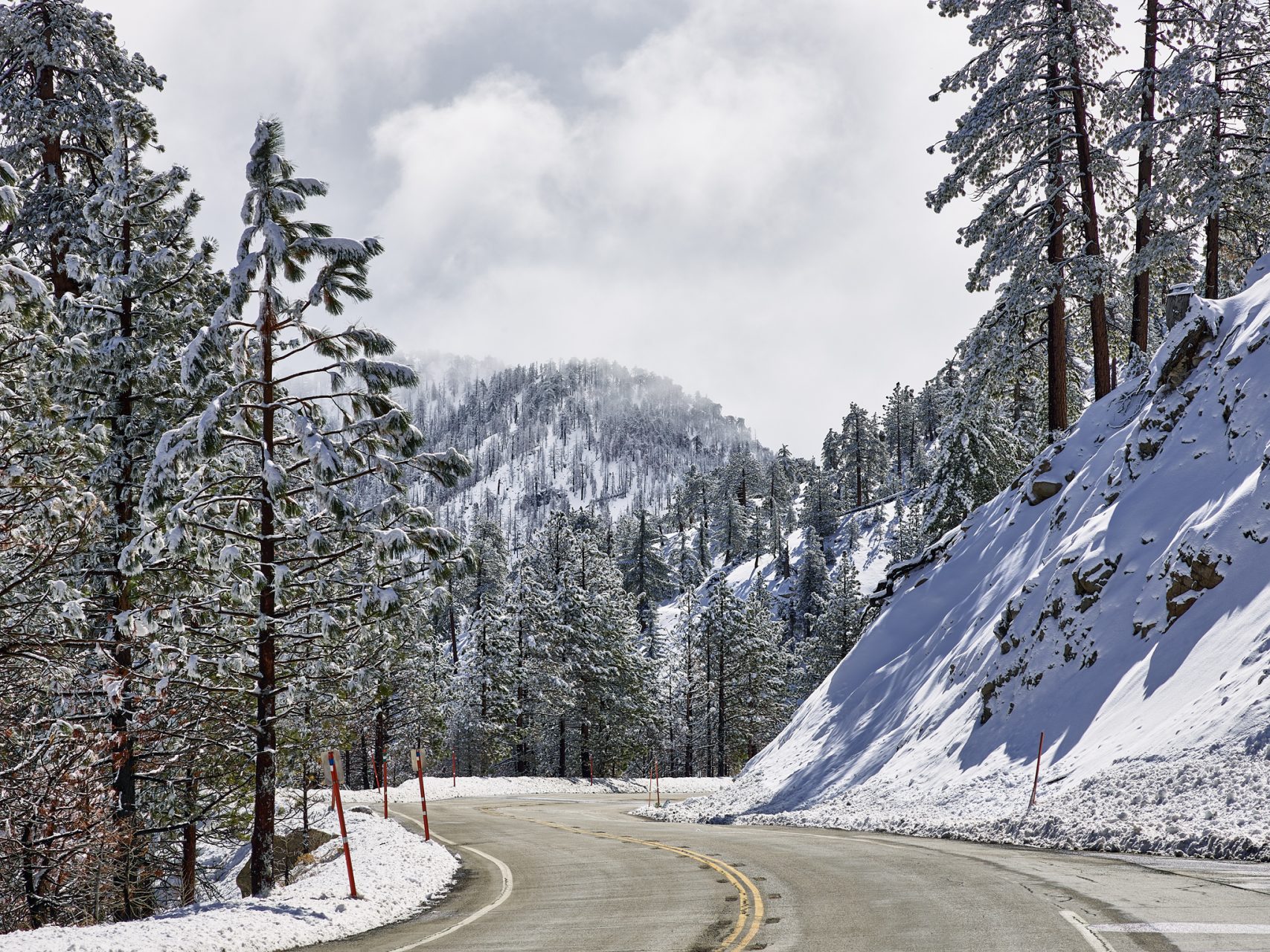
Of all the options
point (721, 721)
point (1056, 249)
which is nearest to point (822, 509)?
point (721, 721)

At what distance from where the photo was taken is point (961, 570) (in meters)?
26.1

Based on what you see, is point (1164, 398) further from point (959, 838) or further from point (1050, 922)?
point (1050, 922)

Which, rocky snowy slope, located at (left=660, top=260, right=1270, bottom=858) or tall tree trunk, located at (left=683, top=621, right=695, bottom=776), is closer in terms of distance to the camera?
rocky snowy slope, located at (left=660, top=260, right=1270, bottom=858)

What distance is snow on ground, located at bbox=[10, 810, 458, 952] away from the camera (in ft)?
27.8

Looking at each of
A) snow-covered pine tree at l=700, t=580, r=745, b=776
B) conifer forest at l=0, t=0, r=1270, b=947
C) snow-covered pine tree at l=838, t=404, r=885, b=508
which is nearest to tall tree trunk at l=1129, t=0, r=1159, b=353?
conifer forest at l=0, t=0, r=1270, b=947

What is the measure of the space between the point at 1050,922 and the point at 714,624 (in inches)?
1933

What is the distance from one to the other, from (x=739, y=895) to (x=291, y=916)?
531 cm

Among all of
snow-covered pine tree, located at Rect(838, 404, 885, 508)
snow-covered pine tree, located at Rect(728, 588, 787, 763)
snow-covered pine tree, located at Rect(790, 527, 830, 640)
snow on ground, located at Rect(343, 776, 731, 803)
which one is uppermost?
Answer: snow-covered pine tree, located at Rect(838, 404, 885, 508)

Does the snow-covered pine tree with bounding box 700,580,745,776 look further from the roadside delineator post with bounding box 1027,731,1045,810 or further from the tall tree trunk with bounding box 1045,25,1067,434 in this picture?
the roadside delineator post with bounding box 1027,731,1045,810

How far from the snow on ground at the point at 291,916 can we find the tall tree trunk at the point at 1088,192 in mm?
21297

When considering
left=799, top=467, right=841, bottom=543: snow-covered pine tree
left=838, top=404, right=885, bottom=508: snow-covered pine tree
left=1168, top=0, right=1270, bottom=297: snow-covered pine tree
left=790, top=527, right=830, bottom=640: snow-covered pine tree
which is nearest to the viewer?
left=1168, top=0, right=1270, bottom=297: snow-covered pine tree

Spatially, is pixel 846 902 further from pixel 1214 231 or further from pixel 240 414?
pixel 1214 231

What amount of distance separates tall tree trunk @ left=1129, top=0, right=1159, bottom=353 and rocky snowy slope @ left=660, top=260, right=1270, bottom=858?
322 centimetres

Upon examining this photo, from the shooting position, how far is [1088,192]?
2492 centimetres
